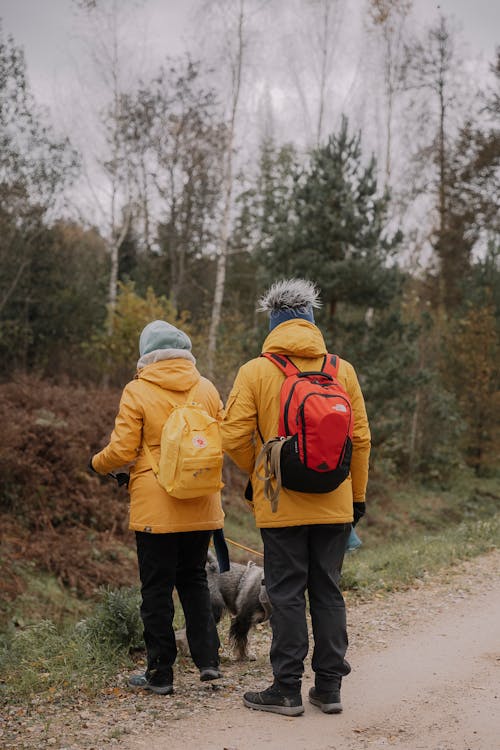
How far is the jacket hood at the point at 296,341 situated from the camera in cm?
434

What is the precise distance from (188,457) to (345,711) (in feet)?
5.42

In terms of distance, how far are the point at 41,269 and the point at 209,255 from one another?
33.6 feet

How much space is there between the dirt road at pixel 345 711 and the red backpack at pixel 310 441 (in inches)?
48.1

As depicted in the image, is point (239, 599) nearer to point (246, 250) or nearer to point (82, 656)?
point (82, 656)

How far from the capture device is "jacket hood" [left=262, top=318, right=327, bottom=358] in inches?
171

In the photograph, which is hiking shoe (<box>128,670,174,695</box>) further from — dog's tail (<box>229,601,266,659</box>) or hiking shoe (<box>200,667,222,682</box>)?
dog's tail (<box>229,601,266,659</box>)

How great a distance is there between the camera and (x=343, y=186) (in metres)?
16.2

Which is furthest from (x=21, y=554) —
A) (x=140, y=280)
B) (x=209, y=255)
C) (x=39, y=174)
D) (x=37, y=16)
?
(x=209, y=255)

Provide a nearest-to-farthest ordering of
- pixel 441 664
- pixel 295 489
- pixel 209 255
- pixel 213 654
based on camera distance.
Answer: pixel 295 489
pixel 213 654
pixel 441 664
pixel 209 255

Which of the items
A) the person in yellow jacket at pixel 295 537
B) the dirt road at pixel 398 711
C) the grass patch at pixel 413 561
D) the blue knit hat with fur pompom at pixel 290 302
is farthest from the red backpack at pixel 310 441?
the grass patch at pixel 413 561

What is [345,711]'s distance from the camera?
14.2ft

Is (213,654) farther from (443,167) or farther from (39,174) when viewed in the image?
(443,167)

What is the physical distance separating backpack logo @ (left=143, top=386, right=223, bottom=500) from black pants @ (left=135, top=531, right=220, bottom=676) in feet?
1.16

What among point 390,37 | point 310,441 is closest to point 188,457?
point 310,441
